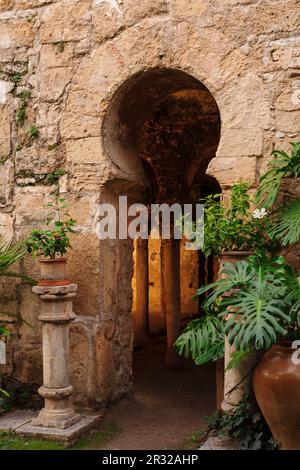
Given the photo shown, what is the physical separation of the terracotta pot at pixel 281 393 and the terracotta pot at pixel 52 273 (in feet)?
5.23

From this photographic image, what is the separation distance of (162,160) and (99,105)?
13.6 feet

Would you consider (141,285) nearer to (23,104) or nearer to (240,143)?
(23,104)

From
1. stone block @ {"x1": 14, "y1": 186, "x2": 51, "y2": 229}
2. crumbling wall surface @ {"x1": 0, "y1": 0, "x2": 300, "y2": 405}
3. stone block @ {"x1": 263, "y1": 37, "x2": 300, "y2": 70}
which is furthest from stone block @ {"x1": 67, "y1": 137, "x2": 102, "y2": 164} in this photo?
stone block @ {"x1": 263, "y1": 37, "x2": 300, "y2": 70}

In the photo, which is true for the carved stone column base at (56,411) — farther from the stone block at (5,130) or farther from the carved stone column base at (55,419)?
the stone block at (5,130)

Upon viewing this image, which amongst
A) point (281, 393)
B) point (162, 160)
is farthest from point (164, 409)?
point (162, 160)

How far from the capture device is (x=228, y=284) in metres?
3.64

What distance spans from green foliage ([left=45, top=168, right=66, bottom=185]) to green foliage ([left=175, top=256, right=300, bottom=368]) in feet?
5.82

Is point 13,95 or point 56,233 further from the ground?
point 13,95

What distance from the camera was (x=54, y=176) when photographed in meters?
5.02

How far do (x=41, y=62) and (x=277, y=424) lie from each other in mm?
3358

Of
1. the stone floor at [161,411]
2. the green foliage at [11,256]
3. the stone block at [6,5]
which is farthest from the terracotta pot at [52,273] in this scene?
the stone block at [6,5]

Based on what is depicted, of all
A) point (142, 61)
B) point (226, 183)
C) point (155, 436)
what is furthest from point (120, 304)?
point (142, 61)

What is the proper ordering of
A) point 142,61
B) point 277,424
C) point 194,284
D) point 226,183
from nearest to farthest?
point 277,424, point 226,183, point 142,61, point 194,284

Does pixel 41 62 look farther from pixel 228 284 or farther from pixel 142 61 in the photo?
pixel 228 284
